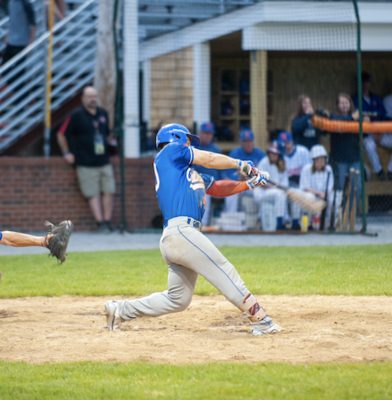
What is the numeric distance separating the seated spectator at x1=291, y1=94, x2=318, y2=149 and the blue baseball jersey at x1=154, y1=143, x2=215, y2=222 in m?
7.05

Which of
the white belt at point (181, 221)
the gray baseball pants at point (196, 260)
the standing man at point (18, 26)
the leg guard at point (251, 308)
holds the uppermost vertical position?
Answer: the standing man at point (18, 26)

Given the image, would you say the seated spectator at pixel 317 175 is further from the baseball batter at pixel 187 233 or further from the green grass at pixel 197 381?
the green grass at pixel 197 381

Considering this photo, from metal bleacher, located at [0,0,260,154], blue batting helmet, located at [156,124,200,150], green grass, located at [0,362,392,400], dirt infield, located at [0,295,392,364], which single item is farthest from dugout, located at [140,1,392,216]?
green grass, located at [0,362,392,400]

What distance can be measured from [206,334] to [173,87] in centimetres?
969

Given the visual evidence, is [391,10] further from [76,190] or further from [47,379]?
[47,379]

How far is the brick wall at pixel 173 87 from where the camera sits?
45.8ft

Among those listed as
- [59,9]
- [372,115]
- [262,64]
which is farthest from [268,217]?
[59,9]

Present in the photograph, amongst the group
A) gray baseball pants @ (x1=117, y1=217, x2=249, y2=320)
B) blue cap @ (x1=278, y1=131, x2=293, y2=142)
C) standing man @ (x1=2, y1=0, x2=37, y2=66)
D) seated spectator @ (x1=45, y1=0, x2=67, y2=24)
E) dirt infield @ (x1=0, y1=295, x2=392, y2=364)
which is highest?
seated spectator @ (x1=45, y1=0, x2=67, y2=24)

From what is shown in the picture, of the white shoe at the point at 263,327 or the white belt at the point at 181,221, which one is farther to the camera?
the white shoe at the point at 263,327

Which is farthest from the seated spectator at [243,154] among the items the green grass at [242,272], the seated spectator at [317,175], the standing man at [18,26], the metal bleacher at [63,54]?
the standing man at [18,26]

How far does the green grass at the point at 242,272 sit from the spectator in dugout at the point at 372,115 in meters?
3.23

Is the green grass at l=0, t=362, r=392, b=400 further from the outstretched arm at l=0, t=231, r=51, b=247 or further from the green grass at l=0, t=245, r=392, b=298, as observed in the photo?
the green grass at l=0, t=245, r=392, b=298

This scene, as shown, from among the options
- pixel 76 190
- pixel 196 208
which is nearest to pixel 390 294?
pixel 196 208

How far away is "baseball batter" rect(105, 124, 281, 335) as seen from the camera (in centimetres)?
497
